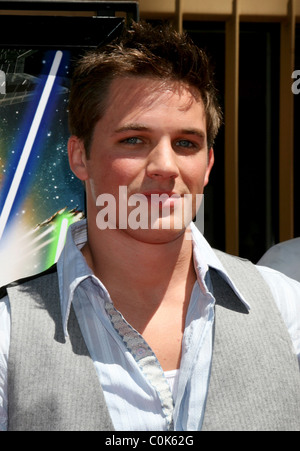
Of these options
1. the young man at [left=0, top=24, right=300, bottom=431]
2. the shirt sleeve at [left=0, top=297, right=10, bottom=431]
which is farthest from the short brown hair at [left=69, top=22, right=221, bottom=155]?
the shirt sleeve at [left=0, top=297, right=10, bottom=431]

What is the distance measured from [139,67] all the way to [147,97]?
0.07m

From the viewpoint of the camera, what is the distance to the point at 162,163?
3.79 ft

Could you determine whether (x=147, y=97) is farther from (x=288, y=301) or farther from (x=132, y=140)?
(x=288, y=301)

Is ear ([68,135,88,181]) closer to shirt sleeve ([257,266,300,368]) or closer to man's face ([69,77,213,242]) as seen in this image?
man's face ([69,77,213,242])

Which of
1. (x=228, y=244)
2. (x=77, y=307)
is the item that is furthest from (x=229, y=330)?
(x=228, y=244)

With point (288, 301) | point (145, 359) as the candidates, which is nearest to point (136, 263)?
point (145, 359)

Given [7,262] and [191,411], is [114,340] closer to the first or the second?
[191,411]

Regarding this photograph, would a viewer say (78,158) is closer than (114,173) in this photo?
No

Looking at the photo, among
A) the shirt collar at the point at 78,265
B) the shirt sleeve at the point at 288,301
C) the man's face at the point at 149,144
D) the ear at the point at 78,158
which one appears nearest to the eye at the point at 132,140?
the man's face at the point at 149,144

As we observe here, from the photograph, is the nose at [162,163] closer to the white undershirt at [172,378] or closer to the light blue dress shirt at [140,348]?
the light blue dress shirt at [140,348]

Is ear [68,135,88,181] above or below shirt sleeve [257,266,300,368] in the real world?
above

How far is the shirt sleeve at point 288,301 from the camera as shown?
48.9 inches

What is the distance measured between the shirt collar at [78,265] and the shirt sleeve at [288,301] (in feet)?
0.23

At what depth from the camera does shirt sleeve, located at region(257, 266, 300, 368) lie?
4.08 feet
